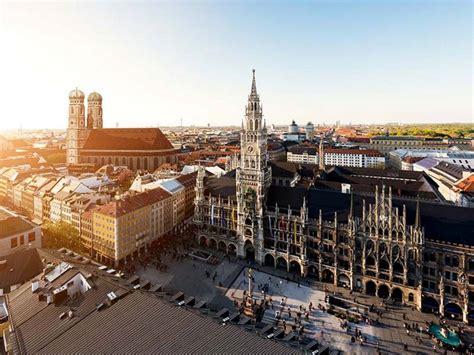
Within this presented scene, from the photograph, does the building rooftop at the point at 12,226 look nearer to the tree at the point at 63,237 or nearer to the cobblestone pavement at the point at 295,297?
the tree at the point at 63,237

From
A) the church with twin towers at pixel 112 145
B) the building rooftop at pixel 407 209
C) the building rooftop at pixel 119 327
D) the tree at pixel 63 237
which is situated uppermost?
the church with twin towers at pixel 112 145

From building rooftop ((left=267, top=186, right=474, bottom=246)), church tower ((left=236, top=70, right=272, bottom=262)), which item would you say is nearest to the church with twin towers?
church tower ((left=236, top=70, right=272, bottom=262))

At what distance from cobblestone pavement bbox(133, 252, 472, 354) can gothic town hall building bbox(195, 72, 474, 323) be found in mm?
3359

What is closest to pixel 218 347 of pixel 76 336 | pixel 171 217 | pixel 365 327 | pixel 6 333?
pixel 76 336

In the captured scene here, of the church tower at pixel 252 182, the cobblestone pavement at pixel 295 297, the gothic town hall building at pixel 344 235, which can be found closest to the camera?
the cobblestone pavement at pixel 295 297

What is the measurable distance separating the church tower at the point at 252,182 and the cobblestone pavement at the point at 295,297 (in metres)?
5.72

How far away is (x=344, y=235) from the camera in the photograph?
2768 inches

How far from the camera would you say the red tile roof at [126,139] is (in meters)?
179

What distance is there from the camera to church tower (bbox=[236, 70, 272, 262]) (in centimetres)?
8069

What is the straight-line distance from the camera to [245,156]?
83.2 meters

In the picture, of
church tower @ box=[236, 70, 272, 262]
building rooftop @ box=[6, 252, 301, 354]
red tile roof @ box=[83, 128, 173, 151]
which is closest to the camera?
building rooftop @ box=[6, 252, 301, 354]

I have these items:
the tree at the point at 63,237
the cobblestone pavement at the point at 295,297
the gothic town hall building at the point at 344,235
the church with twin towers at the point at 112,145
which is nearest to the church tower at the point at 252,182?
the gothic town hall building at the point at 344,235

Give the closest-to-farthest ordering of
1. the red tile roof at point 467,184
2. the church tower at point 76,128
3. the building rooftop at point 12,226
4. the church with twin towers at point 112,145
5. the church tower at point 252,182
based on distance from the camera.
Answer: the building rooftop at point 12,226 → the church tower at point 252,182 → the red tile roof at point 467,184 → the church with twin towers at point 112,145 → the church tower at point 76,128

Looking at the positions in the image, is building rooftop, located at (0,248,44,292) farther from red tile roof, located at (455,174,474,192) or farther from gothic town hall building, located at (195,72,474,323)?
red tile roof, located at (455,174,474,192)
